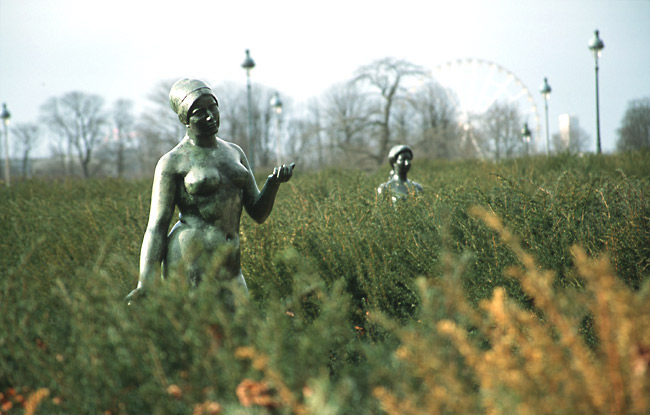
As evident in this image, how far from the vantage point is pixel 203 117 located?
126 inches

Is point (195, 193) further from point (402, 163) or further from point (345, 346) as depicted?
point (402, 163)

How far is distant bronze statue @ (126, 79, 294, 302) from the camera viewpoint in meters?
3.15

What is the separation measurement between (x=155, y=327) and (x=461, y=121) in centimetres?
4320

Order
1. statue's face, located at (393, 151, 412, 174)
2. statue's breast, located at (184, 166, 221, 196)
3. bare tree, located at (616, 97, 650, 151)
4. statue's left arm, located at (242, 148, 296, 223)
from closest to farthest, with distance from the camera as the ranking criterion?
1. statue's breast, located at (184, 166, 221, 196)
2. statue's left arm, located at (242, 148, 296, 223)
3. statue's face, located at (393, 151, 412, 174)
4. bare tree, located at (616, 97, 650, 151)

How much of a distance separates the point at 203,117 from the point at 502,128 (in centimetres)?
4319

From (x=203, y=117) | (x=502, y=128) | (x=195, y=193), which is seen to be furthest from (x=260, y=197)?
(x=502, y=128)

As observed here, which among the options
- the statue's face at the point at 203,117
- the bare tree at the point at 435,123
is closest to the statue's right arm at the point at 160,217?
the statue's face at the point at 203,117

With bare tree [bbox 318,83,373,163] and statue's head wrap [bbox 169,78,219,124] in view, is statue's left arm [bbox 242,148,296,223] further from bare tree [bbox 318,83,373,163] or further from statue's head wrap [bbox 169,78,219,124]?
bare tree [bbox 318,83,373,163]

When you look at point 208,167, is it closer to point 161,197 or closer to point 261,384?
point 161,197

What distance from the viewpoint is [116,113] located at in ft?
Result: 175

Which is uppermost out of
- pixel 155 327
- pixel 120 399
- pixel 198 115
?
pixel 198 115

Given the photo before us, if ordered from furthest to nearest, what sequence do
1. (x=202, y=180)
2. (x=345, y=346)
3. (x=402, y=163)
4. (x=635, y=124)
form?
1. (x=635, y=124)
2. (x=402, y=163)
3. (x=202, y=180)
4. (x=345, y=346)

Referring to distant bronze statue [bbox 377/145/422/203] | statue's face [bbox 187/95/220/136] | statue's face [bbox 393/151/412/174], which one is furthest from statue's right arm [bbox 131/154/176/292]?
statue's face [bbox 393/151/412/174]

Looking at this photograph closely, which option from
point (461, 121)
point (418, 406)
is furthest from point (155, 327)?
point (461, 121)
